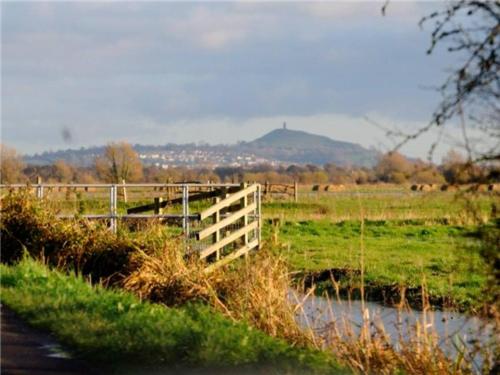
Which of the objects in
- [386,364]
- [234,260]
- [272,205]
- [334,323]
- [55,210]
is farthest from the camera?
[272,205]

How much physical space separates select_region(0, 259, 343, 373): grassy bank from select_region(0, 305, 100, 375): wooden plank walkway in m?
0.22

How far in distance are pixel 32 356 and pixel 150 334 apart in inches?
53.2

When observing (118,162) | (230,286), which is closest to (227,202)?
(230,286)

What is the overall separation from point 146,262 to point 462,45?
12.4m

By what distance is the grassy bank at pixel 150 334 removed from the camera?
35.4 feet

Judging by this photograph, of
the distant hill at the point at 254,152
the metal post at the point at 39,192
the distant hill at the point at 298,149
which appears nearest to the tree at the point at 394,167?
the metal post at the point at 39,192

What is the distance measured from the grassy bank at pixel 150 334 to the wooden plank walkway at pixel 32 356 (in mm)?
220

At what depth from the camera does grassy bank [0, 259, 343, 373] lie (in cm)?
1080

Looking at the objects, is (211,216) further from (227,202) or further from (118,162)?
(118,162)

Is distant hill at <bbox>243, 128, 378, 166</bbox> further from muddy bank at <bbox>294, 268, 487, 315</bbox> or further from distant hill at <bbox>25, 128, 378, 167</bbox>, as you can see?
muddy bank at <bbox>294, 268, 487, 315</bbox>

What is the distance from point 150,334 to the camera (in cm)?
1182

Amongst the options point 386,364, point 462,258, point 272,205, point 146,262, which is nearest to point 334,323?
point 386,364

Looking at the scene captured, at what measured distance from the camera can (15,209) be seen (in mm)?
24750

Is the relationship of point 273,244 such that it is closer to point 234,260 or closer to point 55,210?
point 234,260
